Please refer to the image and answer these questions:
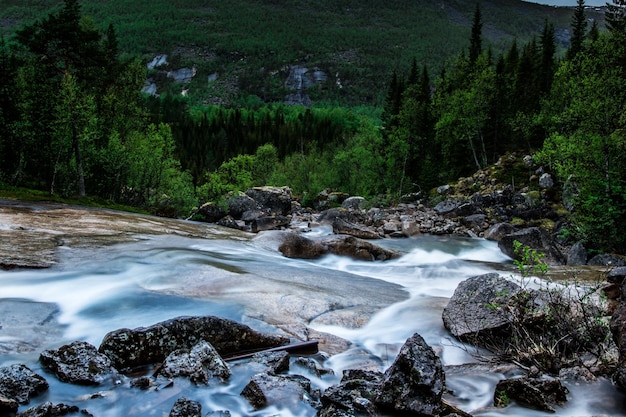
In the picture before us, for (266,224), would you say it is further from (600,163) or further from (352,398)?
(352,398)

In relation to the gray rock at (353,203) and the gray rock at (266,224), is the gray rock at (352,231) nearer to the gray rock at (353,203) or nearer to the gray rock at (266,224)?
the gray rock at (266,224)

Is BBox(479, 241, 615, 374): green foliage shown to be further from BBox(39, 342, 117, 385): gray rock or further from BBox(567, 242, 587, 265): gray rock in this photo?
BBox(567, 242, 587, 265): gray rock

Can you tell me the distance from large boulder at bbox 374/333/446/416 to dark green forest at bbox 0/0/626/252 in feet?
60.8

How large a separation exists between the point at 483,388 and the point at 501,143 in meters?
54.2

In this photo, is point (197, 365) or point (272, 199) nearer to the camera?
point (197, 365)

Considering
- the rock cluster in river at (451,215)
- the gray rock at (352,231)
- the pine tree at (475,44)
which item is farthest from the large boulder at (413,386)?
the pine tree at (475,44)

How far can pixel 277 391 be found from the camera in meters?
6.56

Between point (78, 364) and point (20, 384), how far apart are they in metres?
0.85

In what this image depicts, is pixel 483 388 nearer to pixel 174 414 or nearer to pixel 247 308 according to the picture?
pixel 174 414

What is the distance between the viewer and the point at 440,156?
6241cm

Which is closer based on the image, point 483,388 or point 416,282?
point 483,388

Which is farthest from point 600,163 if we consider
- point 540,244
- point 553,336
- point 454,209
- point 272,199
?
point 272,199

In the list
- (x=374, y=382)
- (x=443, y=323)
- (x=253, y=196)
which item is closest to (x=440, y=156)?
(x=253, y=196)

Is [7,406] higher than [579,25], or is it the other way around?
[579,25]
